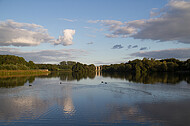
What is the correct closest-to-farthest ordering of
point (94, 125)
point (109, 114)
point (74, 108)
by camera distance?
point (94, 125), point (109, 114), point (74, 108)

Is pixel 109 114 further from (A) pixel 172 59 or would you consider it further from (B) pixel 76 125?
(A) pixel 172 59

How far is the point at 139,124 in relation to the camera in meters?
12.3

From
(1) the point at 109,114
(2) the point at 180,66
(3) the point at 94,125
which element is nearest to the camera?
(3) the point at 94,125

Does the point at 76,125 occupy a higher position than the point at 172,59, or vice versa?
the point at 172,59

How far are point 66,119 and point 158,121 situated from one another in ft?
24.6

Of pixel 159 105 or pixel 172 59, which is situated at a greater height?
pixel 172 59

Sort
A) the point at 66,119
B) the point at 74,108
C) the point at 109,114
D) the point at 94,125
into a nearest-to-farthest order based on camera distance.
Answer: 1. the point at 94,125
2. the point at 66,119
3. the point at 109,114
4. the point at 74,108

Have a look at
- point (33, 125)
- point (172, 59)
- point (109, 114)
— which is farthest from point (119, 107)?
point (172, 59)

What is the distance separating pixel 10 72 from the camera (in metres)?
71.6

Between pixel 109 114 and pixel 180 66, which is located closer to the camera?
pixel 109 114

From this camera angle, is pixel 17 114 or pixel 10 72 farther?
pixel 10 72

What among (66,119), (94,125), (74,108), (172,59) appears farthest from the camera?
(172,59)

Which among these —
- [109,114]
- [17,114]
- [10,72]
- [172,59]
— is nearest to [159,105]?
[109,114]

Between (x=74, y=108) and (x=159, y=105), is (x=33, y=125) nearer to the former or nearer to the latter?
(x=74, y=108)
